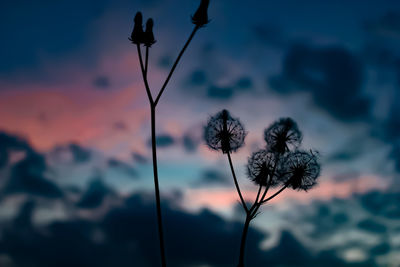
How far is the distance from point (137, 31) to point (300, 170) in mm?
4872

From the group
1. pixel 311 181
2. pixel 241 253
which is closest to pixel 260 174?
pixel 311 181

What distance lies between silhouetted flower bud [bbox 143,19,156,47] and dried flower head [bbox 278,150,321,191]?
4.02 meters

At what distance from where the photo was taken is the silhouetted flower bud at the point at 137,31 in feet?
27.7

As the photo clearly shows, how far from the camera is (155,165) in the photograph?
675 cm

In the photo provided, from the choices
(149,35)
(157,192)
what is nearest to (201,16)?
(149,35)

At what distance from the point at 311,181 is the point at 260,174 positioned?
1244 mm

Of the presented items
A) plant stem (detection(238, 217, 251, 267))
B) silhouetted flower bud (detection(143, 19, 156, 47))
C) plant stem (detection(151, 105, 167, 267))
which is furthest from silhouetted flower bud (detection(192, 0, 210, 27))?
plant stem (detection(238, 217, 251, 267))

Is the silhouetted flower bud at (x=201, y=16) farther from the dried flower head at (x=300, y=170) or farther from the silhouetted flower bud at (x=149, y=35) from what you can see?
the dried flower head at (x=300, y=170)

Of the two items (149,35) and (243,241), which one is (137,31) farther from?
(243,241)

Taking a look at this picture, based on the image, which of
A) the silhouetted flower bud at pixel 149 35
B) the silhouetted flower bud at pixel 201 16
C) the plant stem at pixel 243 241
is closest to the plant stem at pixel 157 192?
the plant stem at pixel 243 241

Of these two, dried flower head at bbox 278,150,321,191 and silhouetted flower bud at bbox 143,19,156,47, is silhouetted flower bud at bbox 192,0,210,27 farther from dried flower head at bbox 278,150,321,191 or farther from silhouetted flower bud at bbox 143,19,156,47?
dried flower head at bbox 278,150,321,191

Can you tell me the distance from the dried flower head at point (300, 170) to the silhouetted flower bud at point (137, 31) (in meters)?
4.24

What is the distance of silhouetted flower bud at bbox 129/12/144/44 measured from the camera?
8.45 m

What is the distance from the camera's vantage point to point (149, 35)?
8523 millimetres
